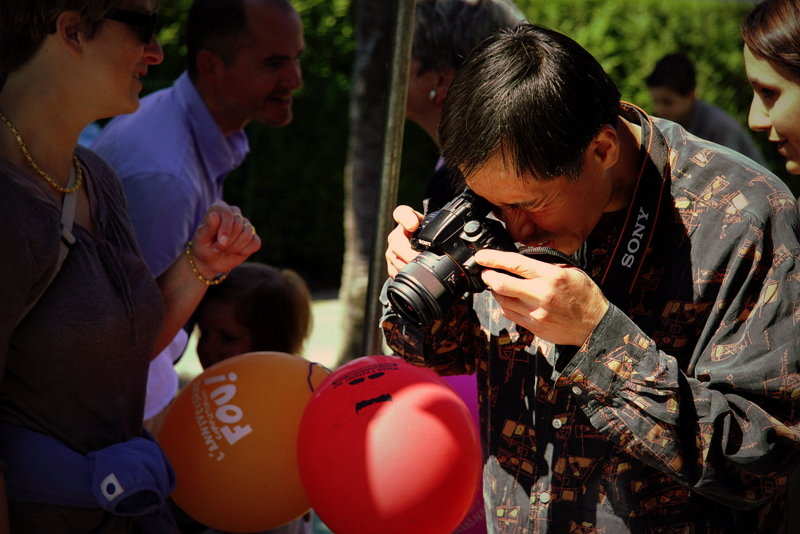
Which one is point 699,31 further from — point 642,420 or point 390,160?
point 642,420

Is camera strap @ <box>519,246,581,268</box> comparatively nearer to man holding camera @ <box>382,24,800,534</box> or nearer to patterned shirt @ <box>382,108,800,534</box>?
man holding camera @ <box>382,24,800,534</box>

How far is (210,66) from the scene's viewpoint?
349 centimetres

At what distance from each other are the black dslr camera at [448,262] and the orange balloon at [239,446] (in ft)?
2.23

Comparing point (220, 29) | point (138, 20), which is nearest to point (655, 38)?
point (220, 29)

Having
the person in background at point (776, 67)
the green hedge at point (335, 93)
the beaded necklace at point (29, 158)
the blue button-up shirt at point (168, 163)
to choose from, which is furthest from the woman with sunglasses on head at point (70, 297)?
the green hedge at point (335, 93)

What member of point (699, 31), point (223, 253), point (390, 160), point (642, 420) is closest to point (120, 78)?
point (223, 253)

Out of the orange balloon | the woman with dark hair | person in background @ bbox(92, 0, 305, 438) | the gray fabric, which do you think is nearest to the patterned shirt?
the woman with dark hair

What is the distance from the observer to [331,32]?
9.28 metres

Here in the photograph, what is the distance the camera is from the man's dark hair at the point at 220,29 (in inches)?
137

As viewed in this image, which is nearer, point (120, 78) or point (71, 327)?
point (71, 327)

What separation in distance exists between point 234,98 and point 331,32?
19.9 ft

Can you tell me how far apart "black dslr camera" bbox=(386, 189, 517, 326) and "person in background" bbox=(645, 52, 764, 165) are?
435 cm

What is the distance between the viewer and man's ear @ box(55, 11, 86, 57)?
6.70 ft

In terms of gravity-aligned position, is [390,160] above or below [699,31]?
above
